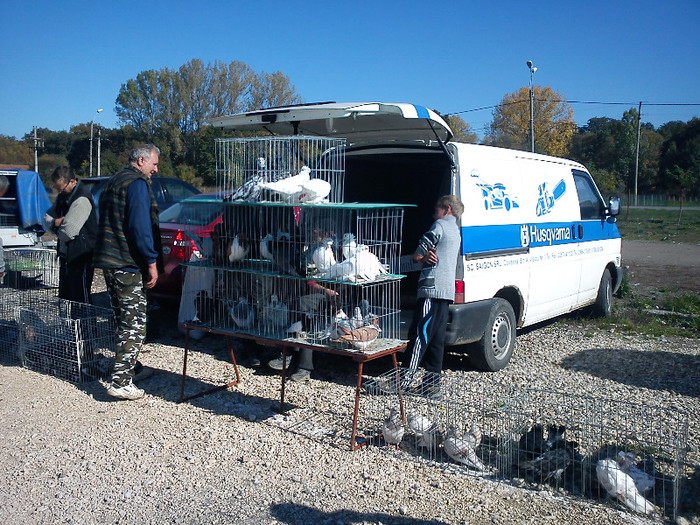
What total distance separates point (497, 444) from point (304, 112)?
9.70 feet

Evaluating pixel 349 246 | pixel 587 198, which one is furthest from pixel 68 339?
pixel 587 198

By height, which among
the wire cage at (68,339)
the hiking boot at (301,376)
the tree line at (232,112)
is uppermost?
the tree line at (232,112)

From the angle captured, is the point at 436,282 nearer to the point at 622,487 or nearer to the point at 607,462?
the point at 607,462

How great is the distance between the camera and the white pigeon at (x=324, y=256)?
4.74 m

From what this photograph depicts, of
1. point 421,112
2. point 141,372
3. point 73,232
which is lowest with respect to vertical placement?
point 141,372

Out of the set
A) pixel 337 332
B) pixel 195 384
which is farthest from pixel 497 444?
pixel 195 384

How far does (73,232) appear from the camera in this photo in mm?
6773

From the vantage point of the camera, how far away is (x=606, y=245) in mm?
8789

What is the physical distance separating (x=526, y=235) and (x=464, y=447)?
3006mm

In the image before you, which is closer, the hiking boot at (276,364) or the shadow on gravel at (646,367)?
the shadow on gravel at (646,367)

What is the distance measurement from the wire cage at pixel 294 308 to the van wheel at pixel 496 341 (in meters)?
1.13

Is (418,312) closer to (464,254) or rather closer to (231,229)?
(464,254)

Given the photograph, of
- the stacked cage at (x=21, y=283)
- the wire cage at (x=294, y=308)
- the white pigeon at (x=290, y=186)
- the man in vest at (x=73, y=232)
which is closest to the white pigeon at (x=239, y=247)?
the wire cage at (x=294, y=308)

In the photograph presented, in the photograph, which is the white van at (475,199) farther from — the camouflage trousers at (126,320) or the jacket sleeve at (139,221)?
the camouflage trousers at (126,320)
